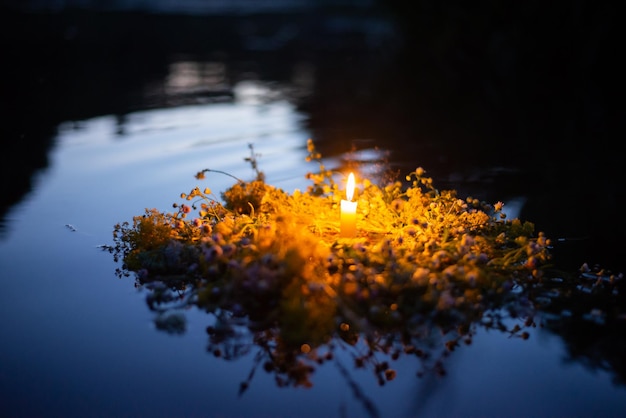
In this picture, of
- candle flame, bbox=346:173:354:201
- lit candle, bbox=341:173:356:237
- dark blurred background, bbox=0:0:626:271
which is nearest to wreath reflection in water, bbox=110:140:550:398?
lit candle, bbox=341:173:356:237

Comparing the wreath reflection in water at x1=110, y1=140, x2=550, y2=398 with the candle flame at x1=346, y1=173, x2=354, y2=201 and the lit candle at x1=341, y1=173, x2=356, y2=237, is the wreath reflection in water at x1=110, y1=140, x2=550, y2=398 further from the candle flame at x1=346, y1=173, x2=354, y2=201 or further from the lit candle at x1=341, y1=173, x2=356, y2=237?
the candle flame at x1=346, y1=173, x2=354, y2=201

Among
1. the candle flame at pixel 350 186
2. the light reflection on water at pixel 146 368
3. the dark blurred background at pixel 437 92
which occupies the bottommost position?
the light reflection on water at pixel 146 368

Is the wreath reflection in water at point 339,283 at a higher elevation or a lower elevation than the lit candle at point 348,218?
lower

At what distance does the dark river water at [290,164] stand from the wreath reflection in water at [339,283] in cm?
8

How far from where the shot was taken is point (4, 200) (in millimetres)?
4754

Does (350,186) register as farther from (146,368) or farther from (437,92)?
(437,92)

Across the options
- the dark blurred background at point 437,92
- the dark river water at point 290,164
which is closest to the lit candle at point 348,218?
the dark river water at point 290,164

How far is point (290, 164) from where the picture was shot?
18.8ft

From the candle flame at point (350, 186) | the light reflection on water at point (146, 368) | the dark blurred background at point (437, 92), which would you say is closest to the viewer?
the light reflection on water at point (146, 368)

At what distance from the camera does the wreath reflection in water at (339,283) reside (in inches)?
104

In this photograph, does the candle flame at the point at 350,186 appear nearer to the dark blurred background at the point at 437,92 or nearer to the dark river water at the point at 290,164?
the dark river water at the point at 290,164

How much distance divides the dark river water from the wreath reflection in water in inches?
3.2

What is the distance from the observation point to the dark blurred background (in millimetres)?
5207

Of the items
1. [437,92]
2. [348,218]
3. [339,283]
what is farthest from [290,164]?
[437,92]
